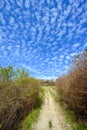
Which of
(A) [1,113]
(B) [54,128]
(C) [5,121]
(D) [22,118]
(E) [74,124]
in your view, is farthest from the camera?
(D) [22,118]

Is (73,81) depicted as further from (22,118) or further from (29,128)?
(22,118)

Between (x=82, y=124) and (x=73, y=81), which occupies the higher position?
(x=73, y=81)

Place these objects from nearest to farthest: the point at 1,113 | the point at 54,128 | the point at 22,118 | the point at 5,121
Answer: the point at 1,113 → the point at 5,121 → the point at 54,128 → the point at 22,118

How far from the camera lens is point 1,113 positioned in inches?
411

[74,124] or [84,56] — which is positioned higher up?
[84,56]

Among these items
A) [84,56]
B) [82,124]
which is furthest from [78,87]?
[82,124]

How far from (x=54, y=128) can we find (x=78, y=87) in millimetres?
3220

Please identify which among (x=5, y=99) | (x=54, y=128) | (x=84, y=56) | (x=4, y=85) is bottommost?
(x=54, y=128)

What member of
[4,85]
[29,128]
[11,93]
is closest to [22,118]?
[29,128]

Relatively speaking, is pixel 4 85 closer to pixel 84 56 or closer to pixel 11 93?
pixel 11 93

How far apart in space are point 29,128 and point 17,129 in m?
0.81

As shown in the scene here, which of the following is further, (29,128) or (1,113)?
(29,128)

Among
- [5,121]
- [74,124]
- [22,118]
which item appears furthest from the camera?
[22,118]

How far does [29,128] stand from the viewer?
12.5 m
